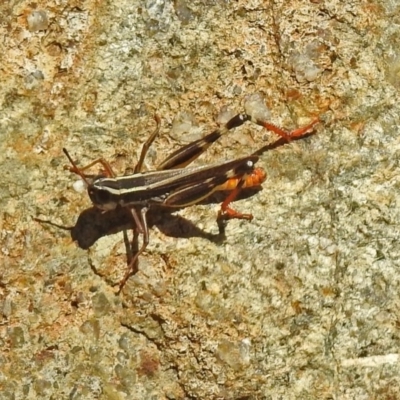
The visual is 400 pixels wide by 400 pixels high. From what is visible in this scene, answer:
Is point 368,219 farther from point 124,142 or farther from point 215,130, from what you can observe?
point 124,142

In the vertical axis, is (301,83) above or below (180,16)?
below

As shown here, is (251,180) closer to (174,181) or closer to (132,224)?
(174,181)

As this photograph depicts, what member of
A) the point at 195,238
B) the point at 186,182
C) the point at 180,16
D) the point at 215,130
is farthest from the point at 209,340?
the point at 180,16

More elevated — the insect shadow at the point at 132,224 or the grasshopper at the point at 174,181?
the grasshopper at the point at 174,181

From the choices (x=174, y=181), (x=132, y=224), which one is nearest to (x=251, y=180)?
(x=174, y=181)

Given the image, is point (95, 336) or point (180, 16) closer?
point (95, 336)

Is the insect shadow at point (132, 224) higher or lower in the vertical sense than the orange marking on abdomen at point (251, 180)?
lower

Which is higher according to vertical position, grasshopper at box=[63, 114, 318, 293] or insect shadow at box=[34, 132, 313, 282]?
grasshopper at box=[63, 114, 318, 293]

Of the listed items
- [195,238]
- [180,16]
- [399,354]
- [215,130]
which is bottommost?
[399,354]
